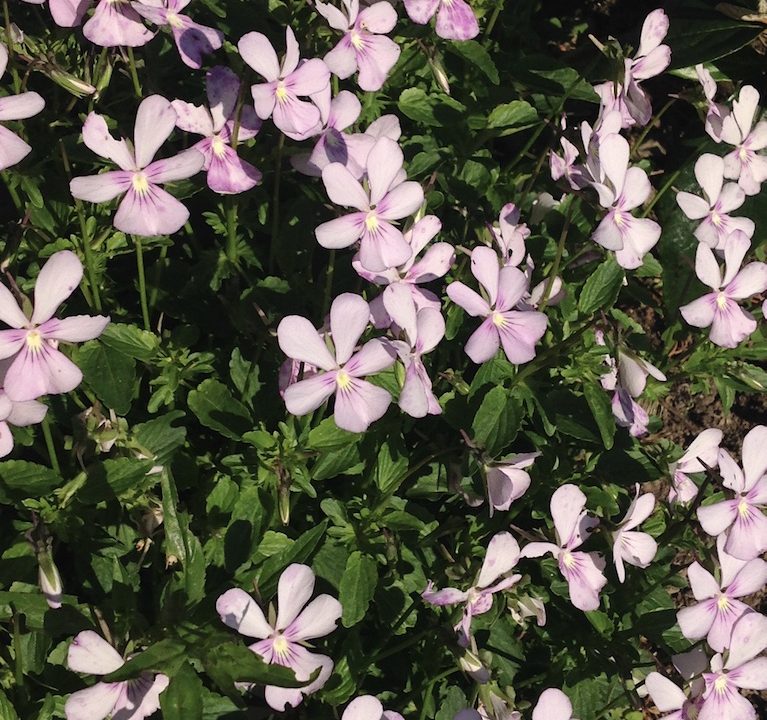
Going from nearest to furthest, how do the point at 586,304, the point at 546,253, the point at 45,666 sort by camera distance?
the point at 45,666, the point at 586,304, the point at 546,253

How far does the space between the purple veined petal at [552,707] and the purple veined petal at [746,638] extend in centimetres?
42

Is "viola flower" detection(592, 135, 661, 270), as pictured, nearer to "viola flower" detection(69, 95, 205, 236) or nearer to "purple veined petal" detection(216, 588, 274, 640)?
"viola flower" detection(69, 95, 205, 236)

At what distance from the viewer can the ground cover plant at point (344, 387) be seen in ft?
5.95

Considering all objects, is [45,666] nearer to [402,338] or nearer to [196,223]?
[402,338]

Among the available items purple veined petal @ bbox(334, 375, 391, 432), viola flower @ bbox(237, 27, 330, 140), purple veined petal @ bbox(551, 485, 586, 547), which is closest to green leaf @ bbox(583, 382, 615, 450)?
purple veined petal @ bbox(551, 485, 586, 547)

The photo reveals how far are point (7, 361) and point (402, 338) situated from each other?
2.57 feet

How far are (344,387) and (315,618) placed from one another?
0.47m

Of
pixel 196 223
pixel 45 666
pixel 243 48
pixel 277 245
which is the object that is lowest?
pixel 45 666

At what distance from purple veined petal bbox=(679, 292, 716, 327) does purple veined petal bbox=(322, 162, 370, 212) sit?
2.94ft

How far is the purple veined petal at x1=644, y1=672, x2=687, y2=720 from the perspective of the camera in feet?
6.30

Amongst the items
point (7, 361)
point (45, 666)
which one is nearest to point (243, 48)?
point (7, 361)

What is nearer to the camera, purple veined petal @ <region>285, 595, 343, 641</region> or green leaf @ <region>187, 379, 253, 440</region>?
purple veined petal @ <region>285, 595, 343, 641</region>

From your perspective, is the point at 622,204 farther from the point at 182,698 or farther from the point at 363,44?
the point at 182,698

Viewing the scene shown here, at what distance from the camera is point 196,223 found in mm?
2912
